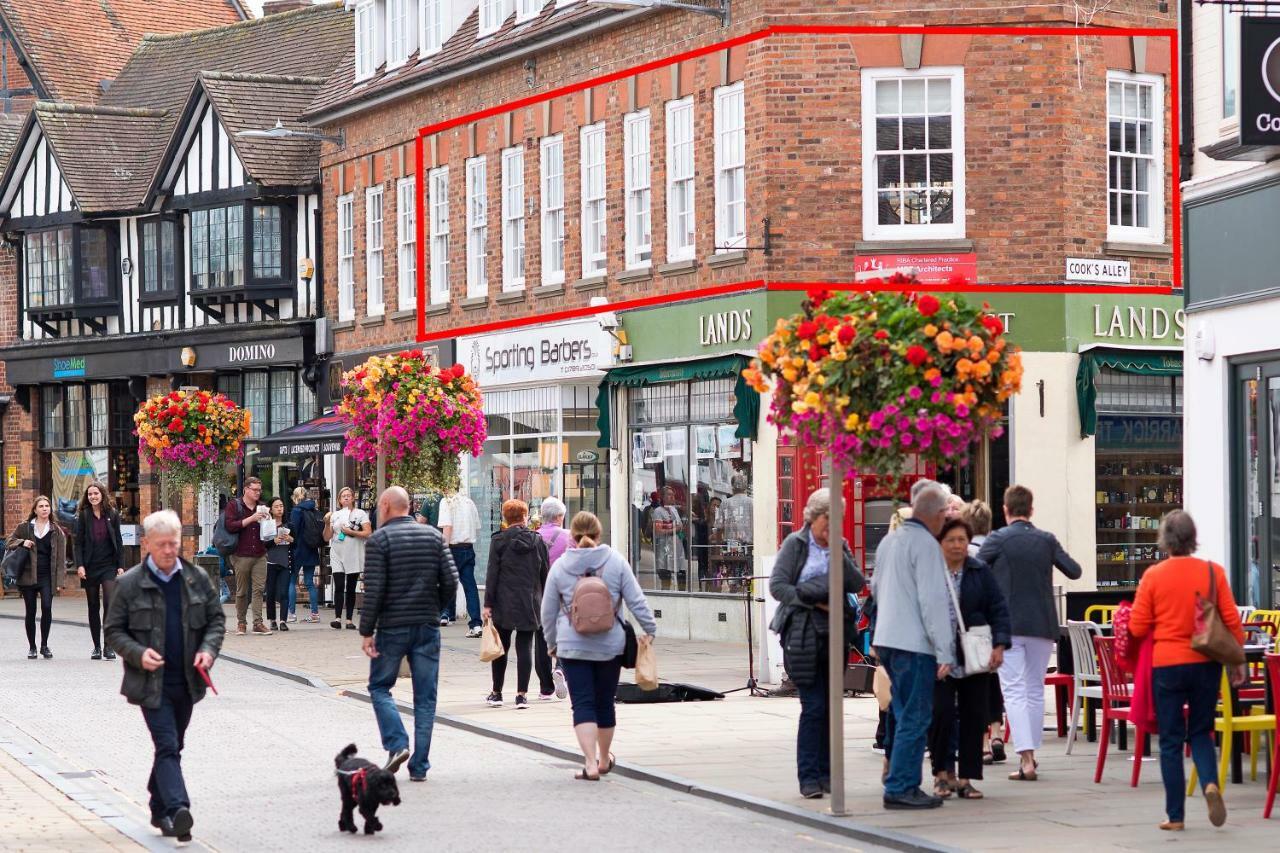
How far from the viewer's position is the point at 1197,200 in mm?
17422

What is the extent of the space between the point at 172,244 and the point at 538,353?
13.3 metres

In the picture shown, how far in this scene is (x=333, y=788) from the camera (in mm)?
14047

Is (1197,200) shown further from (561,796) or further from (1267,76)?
(561,796)

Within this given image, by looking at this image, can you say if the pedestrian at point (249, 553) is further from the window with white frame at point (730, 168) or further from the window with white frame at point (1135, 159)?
the window with white frame at point (1135, 159)

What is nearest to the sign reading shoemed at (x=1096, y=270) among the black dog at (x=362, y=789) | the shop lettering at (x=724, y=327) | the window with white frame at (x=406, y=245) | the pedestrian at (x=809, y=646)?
the shop lettering at (x=724, y=327)

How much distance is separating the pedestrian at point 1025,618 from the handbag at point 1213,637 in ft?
8.30

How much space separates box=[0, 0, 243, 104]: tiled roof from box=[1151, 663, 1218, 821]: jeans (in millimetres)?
41610

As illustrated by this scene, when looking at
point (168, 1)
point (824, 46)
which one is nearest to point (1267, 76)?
point (824, 46)

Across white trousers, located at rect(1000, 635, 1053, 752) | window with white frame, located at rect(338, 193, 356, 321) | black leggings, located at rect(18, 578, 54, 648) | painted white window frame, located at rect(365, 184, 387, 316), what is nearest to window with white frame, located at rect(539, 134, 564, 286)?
painted white window frame, located at rect(365, 184, 387, 316)

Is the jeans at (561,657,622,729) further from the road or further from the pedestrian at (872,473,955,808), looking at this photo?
the pedestrian at (872,473,955,808)

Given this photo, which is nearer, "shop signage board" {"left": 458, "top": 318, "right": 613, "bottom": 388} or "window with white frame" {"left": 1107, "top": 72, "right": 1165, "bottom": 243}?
"window with white frame" {"left": 1107, "top": 72, "right": 1165, "bottom": 243}

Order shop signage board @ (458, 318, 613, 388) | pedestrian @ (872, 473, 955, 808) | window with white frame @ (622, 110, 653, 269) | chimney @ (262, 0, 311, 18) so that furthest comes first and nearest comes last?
1. chimney @ (262, 0, 311, 18)
2. shop signage board @ (458, 318, 613, 388)
3. window with white frame @ (622, 110, 653, 269)
4. pedestrian @ (872, 473, 955, 808)

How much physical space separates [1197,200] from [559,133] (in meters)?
14.7

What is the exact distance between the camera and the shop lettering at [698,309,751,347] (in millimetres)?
26078
